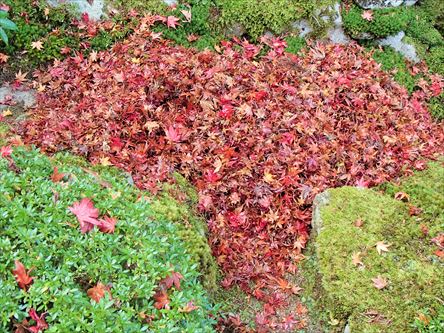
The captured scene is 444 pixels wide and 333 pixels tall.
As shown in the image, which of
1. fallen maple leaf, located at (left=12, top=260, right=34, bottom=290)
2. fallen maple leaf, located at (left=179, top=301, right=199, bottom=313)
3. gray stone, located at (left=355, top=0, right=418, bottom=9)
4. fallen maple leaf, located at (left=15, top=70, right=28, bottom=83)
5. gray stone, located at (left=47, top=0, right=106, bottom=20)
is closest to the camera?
fallen maple leaf, located at (left=12, top=260, right=34, bottom=290)

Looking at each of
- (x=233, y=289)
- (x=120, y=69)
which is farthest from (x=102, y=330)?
(x=120, y=69)

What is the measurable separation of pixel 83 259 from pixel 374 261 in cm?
245

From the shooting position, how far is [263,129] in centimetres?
493

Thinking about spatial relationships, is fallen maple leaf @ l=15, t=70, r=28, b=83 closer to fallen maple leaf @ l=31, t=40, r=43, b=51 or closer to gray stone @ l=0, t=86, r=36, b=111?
gray stone @ l=0, t=86, r=36, b=111

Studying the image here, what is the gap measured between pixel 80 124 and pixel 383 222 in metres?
2.98

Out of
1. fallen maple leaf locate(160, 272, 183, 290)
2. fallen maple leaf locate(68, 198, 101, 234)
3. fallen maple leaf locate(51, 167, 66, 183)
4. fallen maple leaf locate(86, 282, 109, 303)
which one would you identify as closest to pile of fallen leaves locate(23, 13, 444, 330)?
fallen maple leaf locate(51, 167, 66, 183)

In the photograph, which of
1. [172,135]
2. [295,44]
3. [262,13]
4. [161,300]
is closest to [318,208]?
[172,135]

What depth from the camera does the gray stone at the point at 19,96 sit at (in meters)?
5.17

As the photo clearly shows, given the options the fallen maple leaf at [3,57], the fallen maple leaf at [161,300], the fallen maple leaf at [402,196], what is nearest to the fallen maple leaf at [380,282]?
the fallen maple leaf at [402,196]

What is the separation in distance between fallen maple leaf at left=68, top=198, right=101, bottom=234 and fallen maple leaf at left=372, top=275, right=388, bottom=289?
2.27m

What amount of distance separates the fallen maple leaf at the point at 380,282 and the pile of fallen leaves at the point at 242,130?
0.75 metres

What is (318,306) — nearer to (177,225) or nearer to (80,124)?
(177,225)

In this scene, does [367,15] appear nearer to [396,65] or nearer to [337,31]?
[337,31]

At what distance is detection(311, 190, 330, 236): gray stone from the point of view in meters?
4.34
